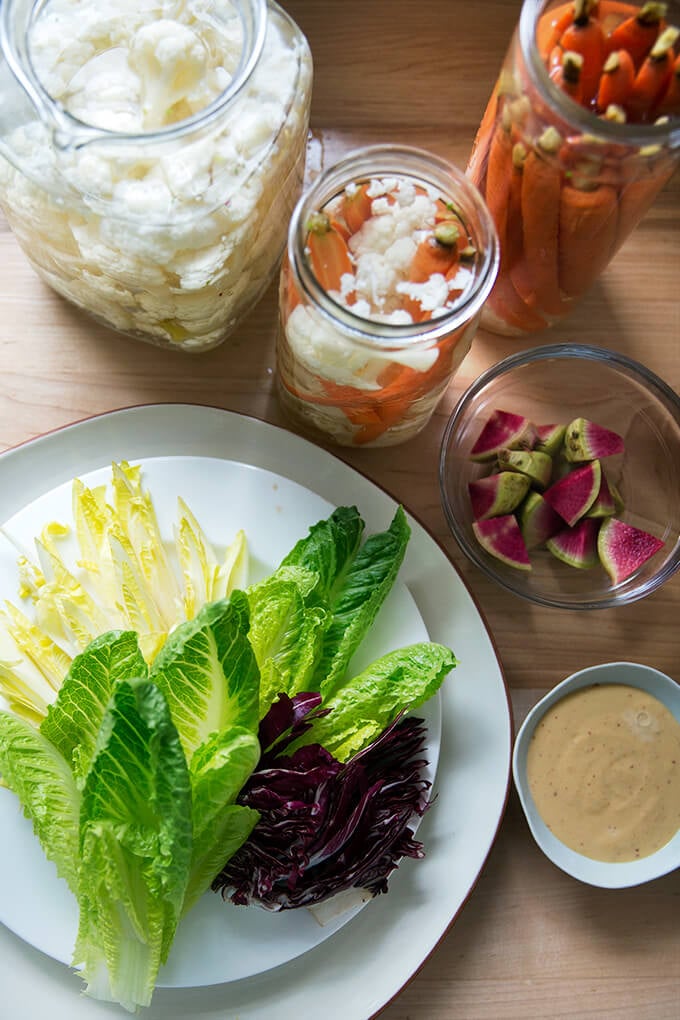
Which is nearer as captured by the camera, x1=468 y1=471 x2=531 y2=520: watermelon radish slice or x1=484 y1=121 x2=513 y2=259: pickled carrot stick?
x1=484 y1=121 x2=513 y2=259: pickled carrot stick

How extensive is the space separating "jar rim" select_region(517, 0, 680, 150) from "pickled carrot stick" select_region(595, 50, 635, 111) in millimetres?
28

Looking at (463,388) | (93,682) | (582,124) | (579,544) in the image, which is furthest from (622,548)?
(93,682)

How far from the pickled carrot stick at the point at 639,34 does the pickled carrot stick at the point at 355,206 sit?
25 centimetres

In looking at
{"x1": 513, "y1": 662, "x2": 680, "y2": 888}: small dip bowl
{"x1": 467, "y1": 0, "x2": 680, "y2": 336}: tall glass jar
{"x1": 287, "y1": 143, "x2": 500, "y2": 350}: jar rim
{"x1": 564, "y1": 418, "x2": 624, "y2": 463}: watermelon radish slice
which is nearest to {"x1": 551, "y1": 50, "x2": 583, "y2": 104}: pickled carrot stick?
{"x1": 467, "y1": 0, "x2": 680, "y2": 336}: tall glass jar

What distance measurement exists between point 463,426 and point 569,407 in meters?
0.14

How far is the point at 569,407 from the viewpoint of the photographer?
45.9 inches

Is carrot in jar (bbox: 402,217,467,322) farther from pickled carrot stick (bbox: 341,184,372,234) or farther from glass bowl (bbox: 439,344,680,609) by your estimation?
glass bowl (bbox: 439,344,680,609)

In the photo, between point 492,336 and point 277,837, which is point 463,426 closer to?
point 492,336

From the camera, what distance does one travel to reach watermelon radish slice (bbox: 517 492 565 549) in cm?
108

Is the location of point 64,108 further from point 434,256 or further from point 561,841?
point 561,841

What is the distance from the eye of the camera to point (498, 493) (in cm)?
108

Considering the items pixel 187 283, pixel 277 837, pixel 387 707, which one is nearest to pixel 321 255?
pixel 187 283

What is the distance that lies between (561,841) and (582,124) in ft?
2.43

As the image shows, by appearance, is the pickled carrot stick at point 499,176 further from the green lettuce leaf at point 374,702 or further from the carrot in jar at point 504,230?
the green lettuce leaf at point 374,702
